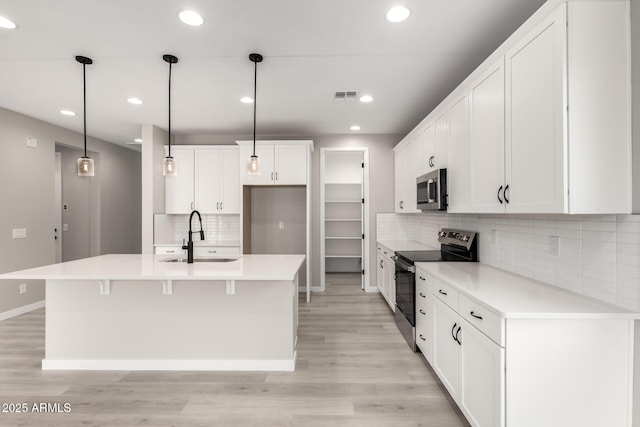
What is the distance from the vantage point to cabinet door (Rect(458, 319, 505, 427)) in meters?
1.51

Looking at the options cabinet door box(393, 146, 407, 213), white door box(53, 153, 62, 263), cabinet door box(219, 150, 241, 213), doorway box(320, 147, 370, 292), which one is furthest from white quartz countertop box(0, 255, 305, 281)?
doorway box(320, 147, 370, 292)

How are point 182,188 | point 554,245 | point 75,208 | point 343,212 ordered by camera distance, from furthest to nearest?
point 343,212 → point 75,208 → point 182,188 → point 554,245

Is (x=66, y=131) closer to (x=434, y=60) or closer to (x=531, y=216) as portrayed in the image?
(x=434, y=60)

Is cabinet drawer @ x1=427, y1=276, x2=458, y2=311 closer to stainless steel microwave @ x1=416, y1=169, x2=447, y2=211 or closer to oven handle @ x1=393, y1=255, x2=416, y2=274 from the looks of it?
oven handle @ x1=393, y1=255, x2=416, y2=274

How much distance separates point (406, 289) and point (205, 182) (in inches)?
133

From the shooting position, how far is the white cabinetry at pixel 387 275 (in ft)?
12.9

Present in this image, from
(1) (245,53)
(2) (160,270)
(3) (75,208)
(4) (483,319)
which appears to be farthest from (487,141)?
(3) (75,208)

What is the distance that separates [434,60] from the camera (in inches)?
106

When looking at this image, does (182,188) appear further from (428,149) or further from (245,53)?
(428,149)

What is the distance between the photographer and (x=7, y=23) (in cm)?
217

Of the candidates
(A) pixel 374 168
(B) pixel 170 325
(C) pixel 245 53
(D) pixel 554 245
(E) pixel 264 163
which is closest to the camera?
(D) pixel 554 245

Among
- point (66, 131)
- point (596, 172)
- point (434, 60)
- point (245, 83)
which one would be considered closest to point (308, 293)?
point (245, 83)

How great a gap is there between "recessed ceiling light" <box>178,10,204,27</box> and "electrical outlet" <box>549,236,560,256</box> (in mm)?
2701

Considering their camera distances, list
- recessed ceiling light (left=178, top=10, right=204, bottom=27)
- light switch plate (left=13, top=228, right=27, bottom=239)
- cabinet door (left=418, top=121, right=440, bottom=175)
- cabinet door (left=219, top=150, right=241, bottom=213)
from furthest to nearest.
A: cabinet door (left=219, top=150, right=241, bottom=213) → light switch plate (left=13, top=228, right=27, bottom=239) → cabinet door (left=418, top=121, right=440, bottom=175) → recessed ceiling light (left=178, top=10, right=204, bottom=27)
